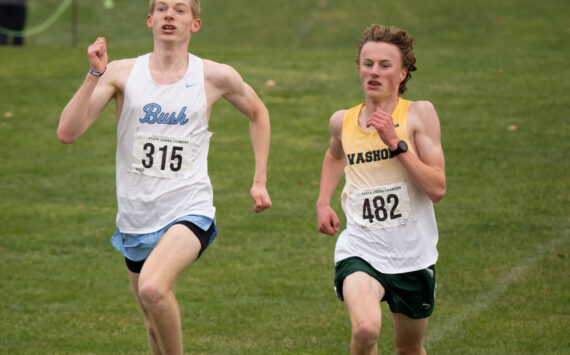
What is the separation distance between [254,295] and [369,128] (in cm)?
308

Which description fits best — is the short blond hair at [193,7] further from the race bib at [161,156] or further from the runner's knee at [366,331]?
the runner's knee at [366,331]

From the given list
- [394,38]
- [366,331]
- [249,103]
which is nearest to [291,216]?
[249,103]

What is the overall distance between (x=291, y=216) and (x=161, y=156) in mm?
4591

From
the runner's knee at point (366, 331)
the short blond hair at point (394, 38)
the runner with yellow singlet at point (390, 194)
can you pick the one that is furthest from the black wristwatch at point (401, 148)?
the runner's knee at point (366, 331)

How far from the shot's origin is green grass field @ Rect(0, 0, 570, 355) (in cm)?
722

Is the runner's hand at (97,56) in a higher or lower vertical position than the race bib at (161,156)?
higher

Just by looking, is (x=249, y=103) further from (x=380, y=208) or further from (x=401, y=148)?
(x=401, y=148)

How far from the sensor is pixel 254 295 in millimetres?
7984

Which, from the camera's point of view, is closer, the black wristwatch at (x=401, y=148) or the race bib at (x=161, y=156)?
the black wristwatch at (x=401, y=148)

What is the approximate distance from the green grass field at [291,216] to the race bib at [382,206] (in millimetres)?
1836

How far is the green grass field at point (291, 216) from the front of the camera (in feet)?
23.7

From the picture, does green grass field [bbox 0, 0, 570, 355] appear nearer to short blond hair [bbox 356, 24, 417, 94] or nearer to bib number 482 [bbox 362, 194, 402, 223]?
bib number 482 [bbox 362, 194, 402, 223]

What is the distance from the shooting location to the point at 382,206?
5.24 metres

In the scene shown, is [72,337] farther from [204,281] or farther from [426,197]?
[426,197]
